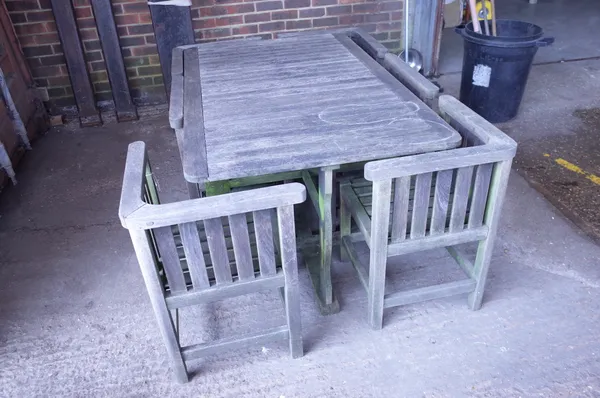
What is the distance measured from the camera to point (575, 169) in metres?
3.09

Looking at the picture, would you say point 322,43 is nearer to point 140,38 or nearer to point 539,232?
point 539,232

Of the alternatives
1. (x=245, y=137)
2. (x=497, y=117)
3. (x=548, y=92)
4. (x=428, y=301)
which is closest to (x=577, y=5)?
(x=548, y=92)

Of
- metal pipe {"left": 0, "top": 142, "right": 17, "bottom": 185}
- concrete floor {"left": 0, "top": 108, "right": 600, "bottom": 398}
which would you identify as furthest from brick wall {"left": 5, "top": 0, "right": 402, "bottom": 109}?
concrete floor {"left": 0, "top": 108, "right": 600, "bottom": 398}

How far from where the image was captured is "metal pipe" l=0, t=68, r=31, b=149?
3246mm

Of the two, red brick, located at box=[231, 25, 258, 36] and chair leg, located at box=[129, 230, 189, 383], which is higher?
red brick, located at box=[231, 25, 258, 36]

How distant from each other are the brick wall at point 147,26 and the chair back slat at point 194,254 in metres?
2.91

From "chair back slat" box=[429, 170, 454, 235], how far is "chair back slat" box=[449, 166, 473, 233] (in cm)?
3

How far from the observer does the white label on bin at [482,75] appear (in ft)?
11.6

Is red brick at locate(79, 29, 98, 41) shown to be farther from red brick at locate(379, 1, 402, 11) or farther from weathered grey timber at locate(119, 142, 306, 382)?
weathered grey timber at locate(119, 142, 306, 382)

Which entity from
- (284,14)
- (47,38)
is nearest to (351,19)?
(284,14)

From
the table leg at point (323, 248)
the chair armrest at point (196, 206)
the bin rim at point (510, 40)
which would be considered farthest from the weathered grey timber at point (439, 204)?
the bin rim at point (510, 40)

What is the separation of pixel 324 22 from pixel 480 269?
2910 mm

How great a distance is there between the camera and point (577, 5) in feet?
23.1

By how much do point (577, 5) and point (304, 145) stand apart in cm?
722
